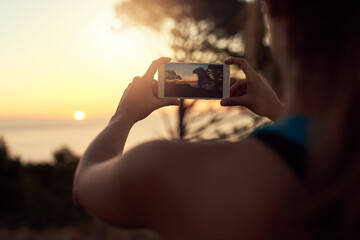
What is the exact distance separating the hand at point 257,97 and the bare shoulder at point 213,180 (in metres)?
0.65

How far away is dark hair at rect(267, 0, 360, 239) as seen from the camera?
0.83m

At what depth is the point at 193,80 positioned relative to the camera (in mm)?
1930

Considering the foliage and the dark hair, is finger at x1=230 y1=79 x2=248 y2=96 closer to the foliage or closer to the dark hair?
the dark hair

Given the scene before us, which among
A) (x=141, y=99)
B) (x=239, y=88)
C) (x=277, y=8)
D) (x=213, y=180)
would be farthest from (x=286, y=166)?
(x=239, y=88)

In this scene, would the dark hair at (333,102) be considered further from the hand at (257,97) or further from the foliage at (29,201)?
the foliage at (29,201)

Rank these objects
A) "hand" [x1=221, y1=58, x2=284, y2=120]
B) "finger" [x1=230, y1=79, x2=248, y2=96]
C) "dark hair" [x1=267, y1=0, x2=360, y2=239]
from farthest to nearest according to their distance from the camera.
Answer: "finger" [x1=230, y1=79, x2=248, y2=96] < "hand" [x1=221, y1=58, x2=284, y2=120] < "dark hair" [x1=267, y1=0, x2=360, y2=239]

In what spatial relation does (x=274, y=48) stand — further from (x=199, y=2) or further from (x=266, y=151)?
(x=199, y=2)

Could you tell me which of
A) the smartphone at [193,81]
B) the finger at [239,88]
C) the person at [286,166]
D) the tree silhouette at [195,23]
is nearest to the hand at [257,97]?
the finger at [239,88]

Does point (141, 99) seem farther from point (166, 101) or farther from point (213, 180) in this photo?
point (213, 180)

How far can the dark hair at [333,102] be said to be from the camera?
83 cm

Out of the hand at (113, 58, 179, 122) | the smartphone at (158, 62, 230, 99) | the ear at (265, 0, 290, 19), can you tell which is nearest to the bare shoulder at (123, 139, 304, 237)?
the ear at (265, 0, 290, 19)

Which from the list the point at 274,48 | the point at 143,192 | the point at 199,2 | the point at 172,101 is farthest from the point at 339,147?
the point at 199,2

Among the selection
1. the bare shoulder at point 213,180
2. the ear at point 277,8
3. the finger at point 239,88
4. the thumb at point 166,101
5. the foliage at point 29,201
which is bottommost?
the foliage at point 29,201

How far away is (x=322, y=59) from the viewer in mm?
861
